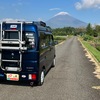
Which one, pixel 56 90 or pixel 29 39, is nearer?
pixel 56 90

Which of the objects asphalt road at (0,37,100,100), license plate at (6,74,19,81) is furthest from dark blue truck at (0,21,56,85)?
asphalt road at (0,37,100,100)

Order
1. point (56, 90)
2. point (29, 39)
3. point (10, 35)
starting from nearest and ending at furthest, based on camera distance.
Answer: point (56, 90), point (29, 39), point (10, 35)

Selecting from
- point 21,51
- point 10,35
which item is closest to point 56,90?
point 21,51

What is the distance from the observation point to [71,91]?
334 inches

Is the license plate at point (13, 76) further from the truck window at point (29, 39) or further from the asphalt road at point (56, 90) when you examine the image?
the truck window at point (29, 39)

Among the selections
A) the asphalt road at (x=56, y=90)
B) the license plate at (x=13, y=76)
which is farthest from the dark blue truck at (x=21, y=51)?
the asphalt road at (x=56, y=90)

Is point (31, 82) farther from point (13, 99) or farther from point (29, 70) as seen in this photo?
point (13, 99)

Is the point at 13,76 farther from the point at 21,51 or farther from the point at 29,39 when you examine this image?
the point at 29,39

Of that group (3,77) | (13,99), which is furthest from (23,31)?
(13,99)

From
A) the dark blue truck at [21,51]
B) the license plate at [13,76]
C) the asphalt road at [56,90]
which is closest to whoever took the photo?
the asphalt road at [56,90]

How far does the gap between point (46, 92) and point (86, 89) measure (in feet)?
5.08

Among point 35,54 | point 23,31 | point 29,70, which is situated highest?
point 23,31

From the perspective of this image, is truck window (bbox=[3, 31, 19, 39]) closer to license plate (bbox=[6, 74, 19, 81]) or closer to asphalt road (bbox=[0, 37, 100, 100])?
license plate (bbox=[6, 74, 19, 81])

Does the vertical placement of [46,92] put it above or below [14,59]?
below
